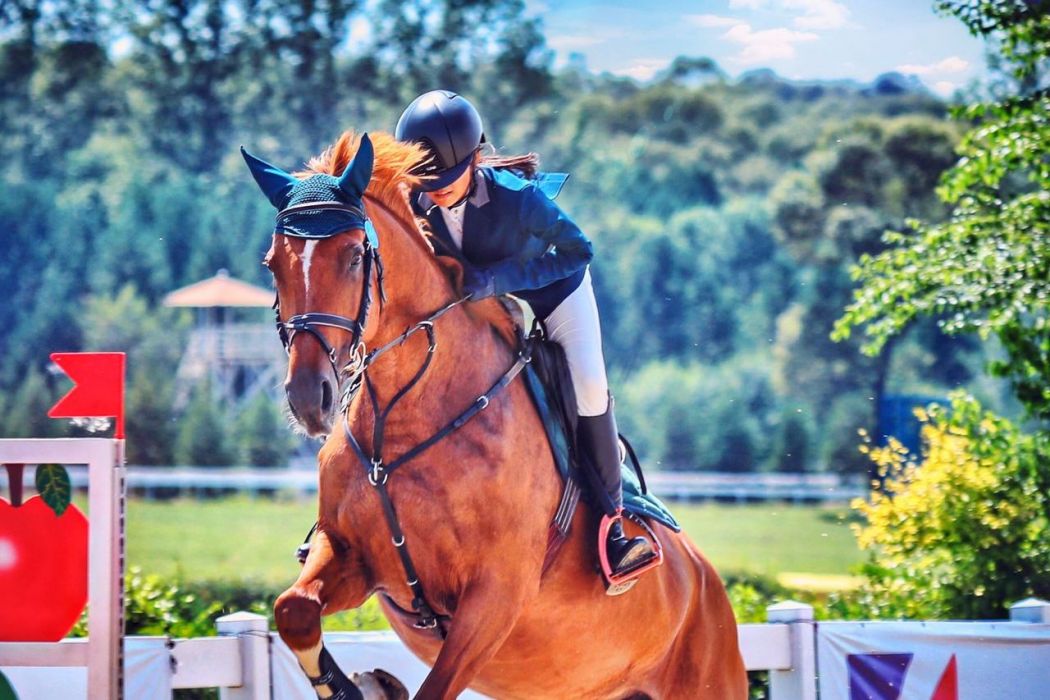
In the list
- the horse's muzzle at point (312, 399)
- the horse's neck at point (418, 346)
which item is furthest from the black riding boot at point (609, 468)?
the horse's muzzle at point (312, 399)

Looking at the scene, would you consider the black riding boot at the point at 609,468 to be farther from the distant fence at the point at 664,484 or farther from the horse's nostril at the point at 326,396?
the distant fence at the point at 664,484

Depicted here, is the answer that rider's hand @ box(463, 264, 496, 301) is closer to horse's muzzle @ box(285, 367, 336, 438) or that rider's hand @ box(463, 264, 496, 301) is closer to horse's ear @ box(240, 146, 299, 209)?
horse's ear @ box(240, 146, 299, 209)

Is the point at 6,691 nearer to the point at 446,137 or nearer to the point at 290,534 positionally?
the point at 446,137

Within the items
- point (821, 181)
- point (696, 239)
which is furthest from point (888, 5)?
point (696, 239)

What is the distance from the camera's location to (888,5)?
26938 mm

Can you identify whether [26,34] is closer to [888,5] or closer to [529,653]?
[888,5]

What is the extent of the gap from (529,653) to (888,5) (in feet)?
83.0

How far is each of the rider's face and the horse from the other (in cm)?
9

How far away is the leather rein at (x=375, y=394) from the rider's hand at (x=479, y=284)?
1.2 inches

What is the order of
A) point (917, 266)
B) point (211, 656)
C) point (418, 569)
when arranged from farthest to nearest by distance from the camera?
point (917, 266)
point (211, 656)
point (418, 569)

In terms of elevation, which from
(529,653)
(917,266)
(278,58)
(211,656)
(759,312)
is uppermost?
(278,58)

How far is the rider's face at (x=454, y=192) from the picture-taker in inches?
148

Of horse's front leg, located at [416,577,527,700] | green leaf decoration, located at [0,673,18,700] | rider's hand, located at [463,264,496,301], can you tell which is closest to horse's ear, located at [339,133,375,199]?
rider's hand, located at [463,264,496,301]

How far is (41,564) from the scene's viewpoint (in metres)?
3.96
